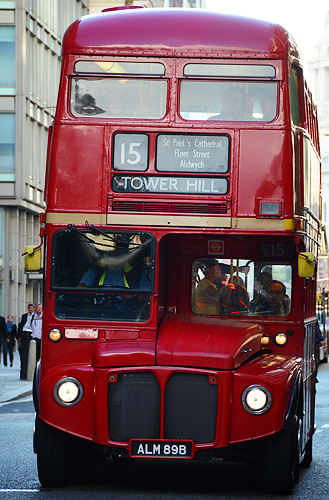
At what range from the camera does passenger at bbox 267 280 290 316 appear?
10664mm

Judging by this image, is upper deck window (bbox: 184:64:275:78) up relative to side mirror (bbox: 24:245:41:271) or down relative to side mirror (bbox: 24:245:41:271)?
up

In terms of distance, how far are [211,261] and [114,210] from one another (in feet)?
3.86

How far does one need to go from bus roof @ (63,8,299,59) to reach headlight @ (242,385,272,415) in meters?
2.89

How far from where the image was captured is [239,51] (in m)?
10.3

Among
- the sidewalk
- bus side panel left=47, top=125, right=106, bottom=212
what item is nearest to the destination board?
bus side panel left=47, top=125, right=106, bottom=212

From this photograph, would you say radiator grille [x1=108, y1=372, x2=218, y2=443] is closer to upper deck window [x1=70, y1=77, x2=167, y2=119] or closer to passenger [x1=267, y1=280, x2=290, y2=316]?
passenger [x1=267, y1=280, x2=290, y2=316]

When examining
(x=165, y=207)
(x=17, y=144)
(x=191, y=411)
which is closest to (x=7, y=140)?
(x=17, y=144)

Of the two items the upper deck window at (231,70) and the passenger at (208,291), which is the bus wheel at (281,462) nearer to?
the passenger at (208,291)

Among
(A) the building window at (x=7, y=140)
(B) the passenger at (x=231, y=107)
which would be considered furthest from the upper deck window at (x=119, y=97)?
(A) the building window at (x=7, y=140)

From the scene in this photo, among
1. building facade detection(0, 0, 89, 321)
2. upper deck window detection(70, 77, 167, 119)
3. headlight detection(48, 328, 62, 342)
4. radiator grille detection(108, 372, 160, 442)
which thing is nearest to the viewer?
radiator grille detection(108, 372, 160, 442)

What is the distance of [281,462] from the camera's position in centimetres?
964

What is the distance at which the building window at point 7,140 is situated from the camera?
147 ft

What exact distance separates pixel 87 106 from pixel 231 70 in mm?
1269

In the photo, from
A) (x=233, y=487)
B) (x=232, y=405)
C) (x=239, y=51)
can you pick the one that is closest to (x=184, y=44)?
(x=239, y=51)
